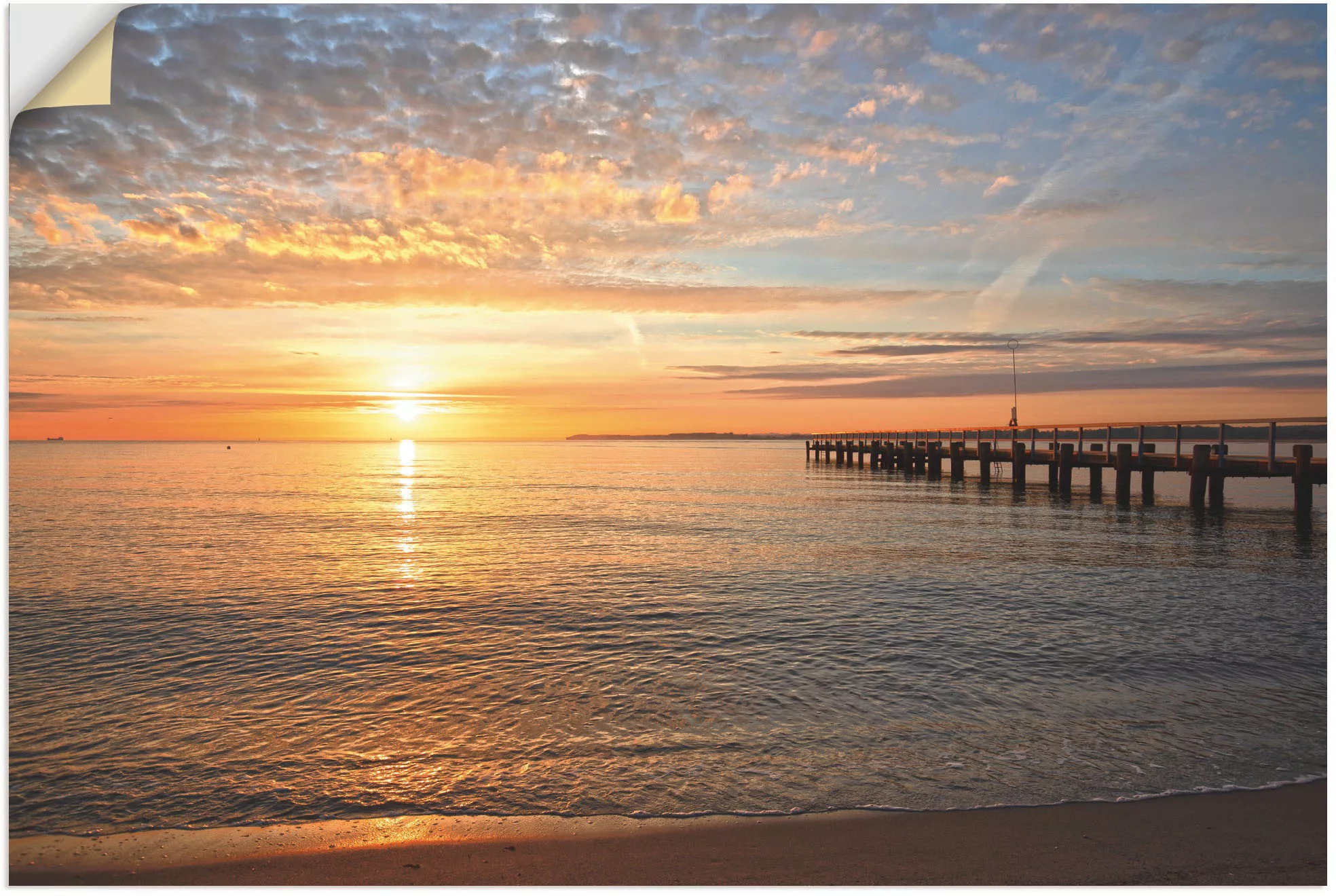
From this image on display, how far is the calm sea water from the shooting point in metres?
4.83

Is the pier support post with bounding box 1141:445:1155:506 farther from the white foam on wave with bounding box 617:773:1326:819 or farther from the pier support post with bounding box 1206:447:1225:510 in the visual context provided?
the white foam on wave with bounding box 617:773:1326:819

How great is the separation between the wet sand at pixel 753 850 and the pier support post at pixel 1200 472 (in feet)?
75.7

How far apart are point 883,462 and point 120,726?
53292mm

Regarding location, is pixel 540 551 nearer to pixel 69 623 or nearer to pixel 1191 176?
pixel 69 623

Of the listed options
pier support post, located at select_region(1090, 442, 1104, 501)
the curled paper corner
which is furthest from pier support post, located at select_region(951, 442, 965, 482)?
the curled paper corner

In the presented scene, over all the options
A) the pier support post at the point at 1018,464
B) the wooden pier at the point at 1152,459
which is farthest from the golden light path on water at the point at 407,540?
the pier support post at the point at 1018,464

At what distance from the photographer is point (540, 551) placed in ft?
52.4

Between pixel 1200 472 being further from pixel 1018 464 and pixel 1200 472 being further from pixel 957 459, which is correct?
pixel 957 459

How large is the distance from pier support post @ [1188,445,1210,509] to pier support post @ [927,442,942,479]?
60.6ft

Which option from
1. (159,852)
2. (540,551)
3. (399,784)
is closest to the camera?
(159,852)

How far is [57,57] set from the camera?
4.33m

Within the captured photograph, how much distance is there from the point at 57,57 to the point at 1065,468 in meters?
32.2

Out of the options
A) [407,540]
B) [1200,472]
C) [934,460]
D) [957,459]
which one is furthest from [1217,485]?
[407,540]

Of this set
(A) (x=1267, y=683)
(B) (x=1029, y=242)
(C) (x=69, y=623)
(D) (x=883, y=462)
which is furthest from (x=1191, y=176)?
(D) (x=883, y=462)
